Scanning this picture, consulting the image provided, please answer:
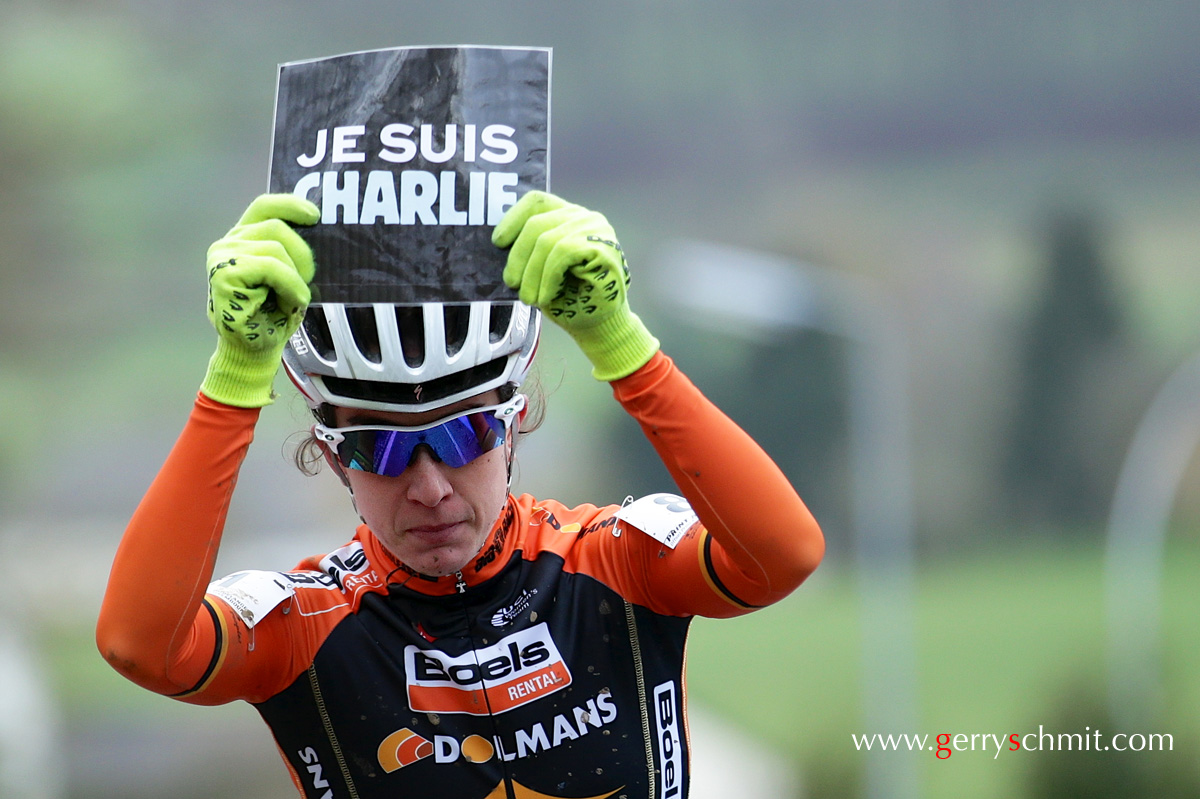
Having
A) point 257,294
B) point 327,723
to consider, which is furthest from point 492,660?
point 257,294

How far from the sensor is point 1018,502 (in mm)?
17344

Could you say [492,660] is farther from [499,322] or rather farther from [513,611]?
[499,322]

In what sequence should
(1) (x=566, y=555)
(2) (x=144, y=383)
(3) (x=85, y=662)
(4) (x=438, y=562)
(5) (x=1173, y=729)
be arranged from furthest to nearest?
1. (2) (x=144, y=383)
2. (3) (x=85, y=662)
3. (5) (x=1173, y=729)
4. (1) (x=566, y=555)
5. (4) (x=438, y=562)

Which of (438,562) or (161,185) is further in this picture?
(161,185)

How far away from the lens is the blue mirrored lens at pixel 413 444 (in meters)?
2.30

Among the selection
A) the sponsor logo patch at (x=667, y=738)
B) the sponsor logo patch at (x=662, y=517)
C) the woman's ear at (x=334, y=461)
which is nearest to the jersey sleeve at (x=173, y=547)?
the woman's ear at (x=334, y=461)

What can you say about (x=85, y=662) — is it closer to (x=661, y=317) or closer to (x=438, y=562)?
(x=661, y=317)

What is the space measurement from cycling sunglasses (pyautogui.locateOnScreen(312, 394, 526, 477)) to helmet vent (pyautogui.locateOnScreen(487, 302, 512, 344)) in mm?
148

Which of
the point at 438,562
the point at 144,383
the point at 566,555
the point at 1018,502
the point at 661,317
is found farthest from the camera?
the point at 1018,502

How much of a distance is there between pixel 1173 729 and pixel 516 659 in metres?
7.67

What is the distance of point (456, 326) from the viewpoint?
2348 mm

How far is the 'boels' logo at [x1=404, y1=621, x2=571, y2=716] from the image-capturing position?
249 cm

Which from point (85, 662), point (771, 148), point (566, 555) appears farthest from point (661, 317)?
point (566, 555)

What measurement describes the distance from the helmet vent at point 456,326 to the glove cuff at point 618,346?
293 mm
